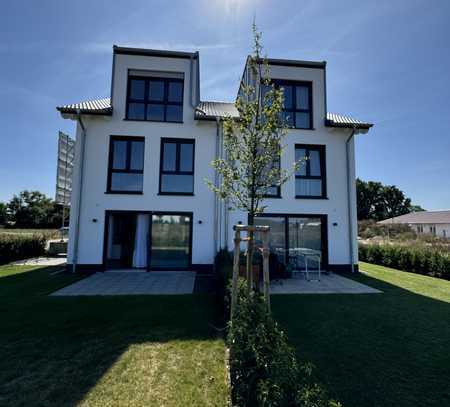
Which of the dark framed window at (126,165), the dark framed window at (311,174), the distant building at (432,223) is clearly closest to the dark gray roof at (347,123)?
the dark framed window at (311,174)

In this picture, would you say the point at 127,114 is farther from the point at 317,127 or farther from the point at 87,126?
the point at 317,127

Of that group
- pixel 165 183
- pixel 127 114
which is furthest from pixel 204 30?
pixel 165 183

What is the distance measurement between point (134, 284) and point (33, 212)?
44920 mm

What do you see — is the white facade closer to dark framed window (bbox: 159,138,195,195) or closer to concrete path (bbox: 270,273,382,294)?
concrete path (bbox: 270,273,382,294)

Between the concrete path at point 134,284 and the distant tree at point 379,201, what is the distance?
54059 millimetres

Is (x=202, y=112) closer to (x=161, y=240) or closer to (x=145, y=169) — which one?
(x=145, y=169)

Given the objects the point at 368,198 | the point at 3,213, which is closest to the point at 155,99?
the point at 3,213

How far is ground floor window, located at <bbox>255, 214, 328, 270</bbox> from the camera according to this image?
9875 millimetres

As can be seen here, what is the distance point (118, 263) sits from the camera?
416 inches

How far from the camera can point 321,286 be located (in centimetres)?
751

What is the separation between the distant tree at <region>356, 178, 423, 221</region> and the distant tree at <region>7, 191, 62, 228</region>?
60.6 m

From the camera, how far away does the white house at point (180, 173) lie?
9.48 m

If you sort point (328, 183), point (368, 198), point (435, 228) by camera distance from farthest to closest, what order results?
point (368, 198) → point (435, 228) → point (328, 183)

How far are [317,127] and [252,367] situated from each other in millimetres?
10381
